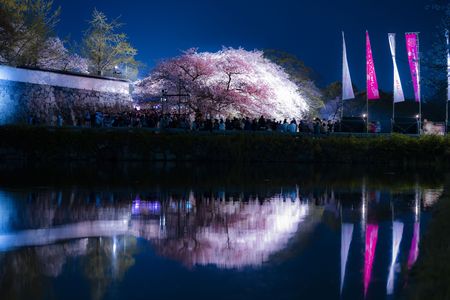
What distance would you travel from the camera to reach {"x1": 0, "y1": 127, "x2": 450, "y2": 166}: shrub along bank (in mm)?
36094

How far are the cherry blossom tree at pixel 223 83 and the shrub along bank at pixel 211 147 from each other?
709 centimetres

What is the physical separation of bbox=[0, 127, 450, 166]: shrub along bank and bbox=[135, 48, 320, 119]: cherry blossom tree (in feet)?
23.3

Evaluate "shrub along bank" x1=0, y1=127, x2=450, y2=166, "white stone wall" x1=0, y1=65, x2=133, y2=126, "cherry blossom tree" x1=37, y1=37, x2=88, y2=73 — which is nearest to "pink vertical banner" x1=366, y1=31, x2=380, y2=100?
"shrub along bank" x1=0, y1=127, x2=450, y2=166

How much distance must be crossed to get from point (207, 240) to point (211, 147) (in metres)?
26.1

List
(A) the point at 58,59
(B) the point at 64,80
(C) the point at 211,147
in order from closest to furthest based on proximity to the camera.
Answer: (C) the point at 211,147, (B) the point at 64,80, (A) the point at 58,59

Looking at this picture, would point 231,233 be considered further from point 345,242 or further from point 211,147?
point 211,147

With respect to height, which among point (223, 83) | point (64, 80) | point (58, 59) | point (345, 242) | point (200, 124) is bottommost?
point (345, 242)

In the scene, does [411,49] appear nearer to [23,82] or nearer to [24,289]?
[23,82]

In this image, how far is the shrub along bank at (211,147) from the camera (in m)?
36.1

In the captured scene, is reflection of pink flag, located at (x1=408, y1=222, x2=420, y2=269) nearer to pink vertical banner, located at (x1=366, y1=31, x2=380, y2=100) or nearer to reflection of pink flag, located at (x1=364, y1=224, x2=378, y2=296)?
reflection of pink flag, located at (x1=364, y1=224, x2=378, y2=296)

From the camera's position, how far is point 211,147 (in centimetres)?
3703

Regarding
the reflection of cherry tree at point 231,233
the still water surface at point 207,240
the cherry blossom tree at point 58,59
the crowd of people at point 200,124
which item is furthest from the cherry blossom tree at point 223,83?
the reflection of cherry tree at point 231,233

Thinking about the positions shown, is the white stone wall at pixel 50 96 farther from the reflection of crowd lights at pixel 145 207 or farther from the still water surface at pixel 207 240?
the reflection of crowd lights at pixel 145 207

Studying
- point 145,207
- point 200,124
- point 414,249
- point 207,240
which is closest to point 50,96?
point 200,124
